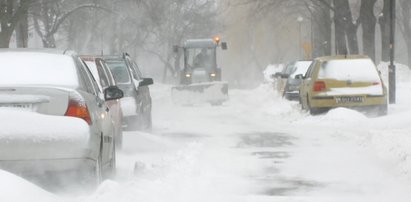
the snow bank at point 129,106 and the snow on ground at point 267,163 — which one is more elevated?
the snow bank at point 129,106

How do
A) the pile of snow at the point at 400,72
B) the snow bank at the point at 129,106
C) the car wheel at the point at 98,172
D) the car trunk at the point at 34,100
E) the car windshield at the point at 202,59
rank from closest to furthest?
the car trunk at the point at 34,100, the car wheel at the point at 98,172, the snow bank at the point at 129,106, the pile of snow at the point at 400,72, the car windshield at the point at 202,59

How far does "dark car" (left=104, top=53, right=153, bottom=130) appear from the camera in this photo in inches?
616

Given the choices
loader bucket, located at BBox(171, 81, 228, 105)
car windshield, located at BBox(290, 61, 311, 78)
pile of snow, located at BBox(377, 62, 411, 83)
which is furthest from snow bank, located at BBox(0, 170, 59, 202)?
pile of snow, located at BBox(377, 62, 411, 83)

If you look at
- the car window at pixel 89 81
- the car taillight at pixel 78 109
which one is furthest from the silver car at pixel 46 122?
the car window at pixel 89 81

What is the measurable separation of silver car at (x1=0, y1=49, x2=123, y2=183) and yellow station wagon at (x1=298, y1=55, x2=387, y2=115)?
11843mm

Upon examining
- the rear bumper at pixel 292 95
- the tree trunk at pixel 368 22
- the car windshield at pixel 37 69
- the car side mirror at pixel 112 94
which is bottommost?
the rear bumper at pixel 292 95

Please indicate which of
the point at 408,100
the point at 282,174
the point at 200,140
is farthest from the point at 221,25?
the point at 282,174

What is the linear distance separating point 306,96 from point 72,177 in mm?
13849

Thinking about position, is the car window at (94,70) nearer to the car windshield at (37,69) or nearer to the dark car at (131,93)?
the dark car at (131,93)

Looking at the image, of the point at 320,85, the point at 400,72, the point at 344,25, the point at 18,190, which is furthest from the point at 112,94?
the point at 344,25

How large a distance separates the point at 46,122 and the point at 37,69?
0.97 m

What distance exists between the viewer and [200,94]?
30438 mm

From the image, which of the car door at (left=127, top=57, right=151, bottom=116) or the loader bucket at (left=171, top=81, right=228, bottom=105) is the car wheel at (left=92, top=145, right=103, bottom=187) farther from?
the loader bucket at (left=171, top=81, right=228, bottom=105)

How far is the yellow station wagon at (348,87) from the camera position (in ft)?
62.1
